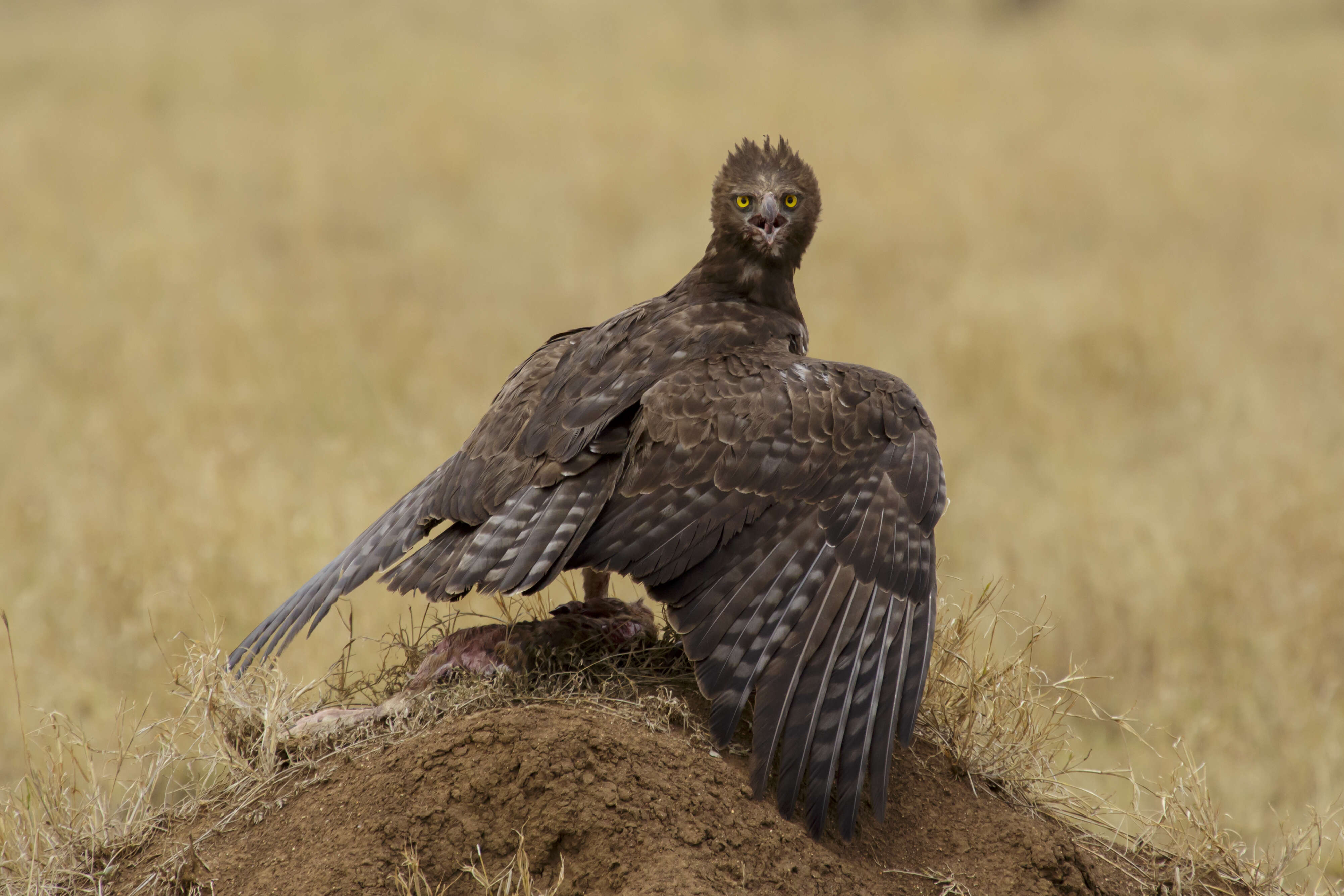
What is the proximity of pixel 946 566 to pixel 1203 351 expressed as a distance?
4.18 m

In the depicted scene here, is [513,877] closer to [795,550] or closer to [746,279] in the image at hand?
[795,550]

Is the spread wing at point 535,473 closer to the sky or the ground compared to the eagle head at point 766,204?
closer to the ground

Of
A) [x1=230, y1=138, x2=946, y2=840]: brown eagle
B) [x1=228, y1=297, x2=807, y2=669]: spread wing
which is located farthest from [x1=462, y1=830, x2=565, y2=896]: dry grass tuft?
[x1=228, y1=297, x2=807, y2=669]: spread wing

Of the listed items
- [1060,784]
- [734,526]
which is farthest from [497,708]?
[1060,784]

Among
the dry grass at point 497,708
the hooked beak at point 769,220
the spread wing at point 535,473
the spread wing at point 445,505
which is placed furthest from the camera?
the hooked beak at point 769,220

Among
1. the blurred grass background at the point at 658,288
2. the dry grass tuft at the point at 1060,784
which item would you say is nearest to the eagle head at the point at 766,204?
the dry grass tuft at the point at 1060,784

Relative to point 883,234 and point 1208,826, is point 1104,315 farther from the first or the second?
point 1208,826

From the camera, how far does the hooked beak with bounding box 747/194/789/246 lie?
4.57 meters

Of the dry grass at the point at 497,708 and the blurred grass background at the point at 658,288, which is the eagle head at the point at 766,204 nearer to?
the dry grass at the point at 497,708

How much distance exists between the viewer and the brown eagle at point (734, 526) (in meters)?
3.42

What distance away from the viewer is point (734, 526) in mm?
3652

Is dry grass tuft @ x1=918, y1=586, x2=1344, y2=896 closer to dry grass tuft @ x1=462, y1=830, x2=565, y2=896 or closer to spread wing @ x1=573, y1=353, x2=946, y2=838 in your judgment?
spread wing @ x1=573, y1=353, x2=946, y2=838

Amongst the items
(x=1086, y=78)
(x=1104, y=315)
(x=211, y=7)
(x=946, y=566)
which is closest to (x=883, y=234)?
(x=1104, y=315)

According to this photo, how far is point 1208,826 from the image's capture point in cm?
375
